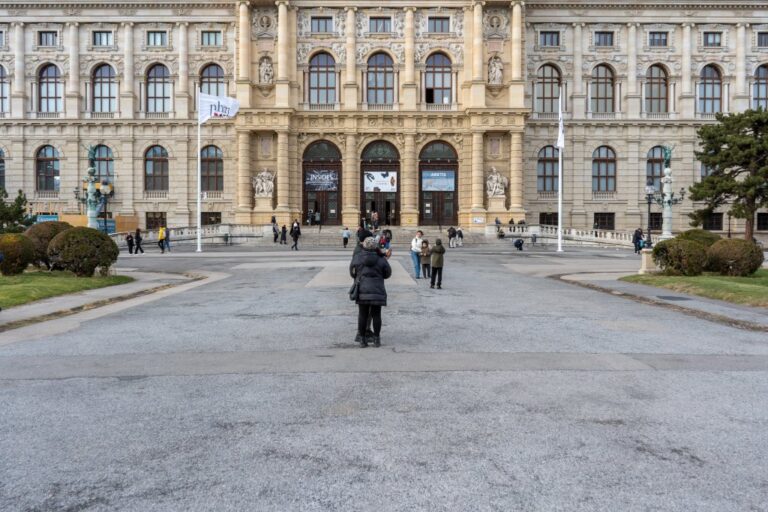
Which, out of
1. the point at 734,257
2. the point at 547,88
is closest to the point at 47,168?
the point at 547,88

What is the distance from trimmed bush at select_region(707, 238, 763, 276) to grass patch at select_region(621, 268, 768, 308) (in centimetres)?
44

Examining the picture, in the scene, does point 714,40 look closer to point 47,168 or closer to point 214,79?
point 214,79

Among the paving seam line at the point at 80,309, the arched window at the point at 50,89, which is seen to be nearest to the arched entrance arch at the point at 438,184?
the arched window at the point at 50,89

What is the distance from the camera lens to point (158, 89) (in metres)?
61.8

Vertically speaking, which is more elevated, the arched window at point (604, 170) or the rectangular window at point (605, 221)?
the arched window at point (604, 170)

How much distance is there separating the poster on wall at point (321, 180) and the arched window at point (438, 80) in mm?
11956

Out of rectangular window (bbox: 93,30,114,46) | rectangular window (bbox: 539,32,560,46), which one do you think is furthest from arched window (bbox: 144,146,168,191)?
rectangular window (bbox: 539,32,560,46)

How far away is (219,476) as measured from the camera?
457 centimetres

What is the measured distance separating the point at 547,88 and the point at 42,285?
5488 cm

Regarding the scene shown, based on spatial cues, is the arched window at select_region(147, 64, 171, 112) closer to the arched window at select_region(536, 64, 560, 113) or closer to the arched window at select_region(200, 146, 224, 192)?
the arched window at select_region(200, 146, 224, 192)

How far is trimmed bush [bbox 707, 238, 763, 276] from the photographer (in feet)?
75.8

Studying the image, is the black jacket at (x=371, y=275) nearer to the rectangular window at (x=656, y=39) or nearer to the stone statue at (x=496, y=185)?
the stone statue at (x=496, y=185)

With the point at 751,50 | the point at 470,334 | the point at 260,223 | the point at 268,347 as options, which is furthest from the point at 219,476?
the point at 751,50

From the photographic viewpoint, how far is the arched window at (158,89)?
202 feet
